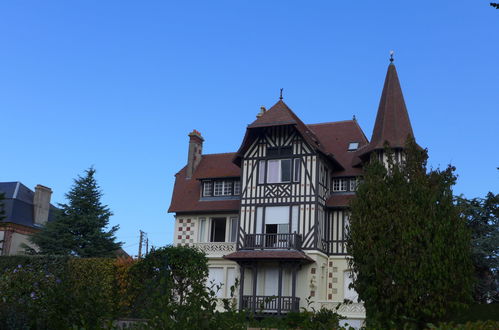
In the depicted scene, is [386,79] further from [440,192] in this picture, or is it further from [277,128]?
[440,192]

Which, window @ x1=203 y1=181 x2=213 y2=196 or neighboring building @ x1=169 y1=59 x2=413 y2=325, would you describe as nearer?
neighboring building @ x1=169 y1=59 x2=413 y2=325

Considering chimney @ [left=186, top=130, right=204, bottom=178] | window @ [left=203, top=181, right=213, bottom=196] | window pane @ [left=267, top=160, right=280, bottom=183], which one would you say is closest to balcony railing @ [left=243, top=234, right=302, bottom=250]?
window pane @ [left=267, top=160, right=280, bottom=183]

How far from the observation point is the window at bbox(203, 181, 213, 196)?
29156 millimetres

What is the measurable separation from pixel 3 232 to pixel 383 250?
31.7 metres

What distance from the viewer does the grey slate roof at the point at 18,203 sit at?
38.4 metres

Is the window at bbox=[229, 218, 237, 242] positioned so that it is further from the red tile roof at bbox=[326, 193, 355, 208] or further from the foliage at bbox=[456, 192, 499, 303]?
the foliage at bbox=[456, 192, 499, 303]

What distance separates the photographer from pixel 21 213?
39.2 meters

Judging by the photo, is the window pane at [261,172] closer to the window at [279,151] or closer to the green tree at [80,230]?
the window at [279,151]

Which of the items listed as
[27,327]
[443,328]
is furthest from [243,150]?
[443,328]

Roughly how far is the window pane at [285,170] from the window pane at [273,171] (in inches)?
8.7

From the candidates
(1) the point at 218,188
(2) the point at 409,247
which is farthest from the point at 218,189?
(2) the point at 409,247

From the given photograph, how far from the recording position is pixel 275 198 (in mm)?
26406

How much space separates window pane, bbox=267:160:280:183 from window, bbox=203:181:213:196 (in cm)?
362

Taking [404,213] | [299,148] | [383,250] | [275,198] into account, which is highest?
[299,148]
